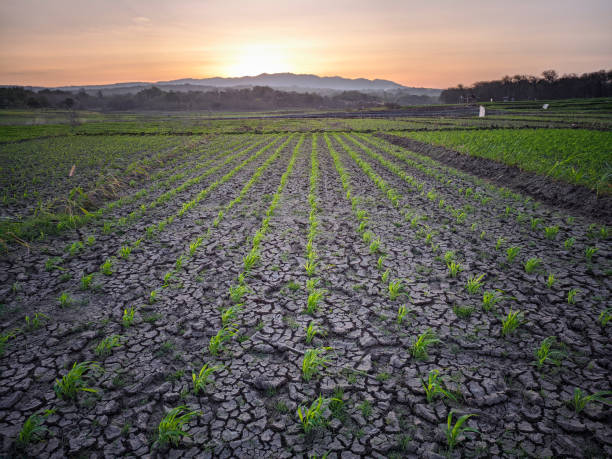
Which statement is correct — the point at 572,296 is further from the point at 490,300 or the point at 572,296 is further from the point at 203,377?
the point at 203,377

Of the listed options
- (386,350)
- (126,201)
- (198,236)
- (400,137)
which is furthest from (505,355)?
(400,137)

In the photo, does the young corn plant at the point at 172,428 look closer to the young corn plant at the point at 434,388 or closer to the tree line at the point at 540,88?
the young corn plant at the point at 434,388

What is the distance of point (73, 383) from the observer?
10.1ft

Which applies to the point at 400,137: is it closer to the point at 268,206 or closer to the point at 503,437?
the point at 268,206

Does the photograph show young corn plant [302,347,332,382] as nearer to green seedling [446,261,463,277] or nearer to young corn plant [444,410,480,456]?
young corn plant [444,410,480,456]


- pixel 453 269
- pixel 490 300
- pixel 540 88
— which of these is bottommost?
pixel 490 300

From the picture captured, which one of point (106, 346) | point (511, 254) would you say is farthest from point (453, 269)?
point (106, 346)

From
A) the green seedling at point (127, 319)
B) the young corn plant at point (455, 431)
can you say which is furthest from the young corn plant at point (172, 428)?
the young corn plant at point (455, 431)

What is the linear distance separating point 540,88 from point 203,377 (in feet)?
411

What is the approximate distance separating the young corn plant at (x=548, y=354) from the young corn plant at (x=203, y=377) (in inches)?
147

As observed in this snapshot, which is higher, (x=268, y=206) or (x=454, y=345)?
(x=268, y=206)

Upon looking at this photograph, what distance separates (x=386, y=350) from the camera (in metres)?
3.65

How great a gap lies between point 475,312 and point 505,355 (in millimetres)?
880

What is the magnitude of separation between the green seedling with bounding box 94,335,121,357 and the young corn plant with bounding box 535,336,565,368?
5118 mm
